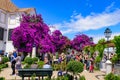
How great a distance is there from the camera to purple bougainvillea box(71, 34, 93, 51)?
58.0 metres

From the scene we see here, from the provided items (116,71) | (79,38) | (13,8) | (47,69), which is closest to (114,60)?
(116,71)

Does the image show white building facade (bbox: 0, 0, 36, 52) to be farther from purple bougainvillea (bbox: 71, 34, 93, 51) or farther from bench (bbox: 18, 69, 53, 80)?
bench (bbox: 18, 69, 53, 80)

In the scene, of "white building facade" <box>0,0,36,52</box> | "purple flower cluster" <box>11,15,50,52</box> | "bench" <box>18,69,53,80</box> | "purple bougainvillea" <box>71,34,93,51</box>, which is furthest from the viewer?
"purple bougainvillea" <box>71,34,93,51</box>

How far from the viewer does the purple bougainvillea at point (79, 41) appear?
58.0 m

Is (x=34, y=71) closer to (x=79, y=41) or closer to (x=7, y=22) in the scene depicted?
(x=7, y=22)

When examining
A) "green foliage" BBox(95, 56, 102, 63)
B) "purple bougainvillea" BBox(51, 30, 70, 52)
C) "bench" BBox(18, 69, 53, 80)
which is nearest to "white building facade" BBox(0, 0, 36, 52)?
"purple bougainvillea" BBox(51, 30, 70, 52)

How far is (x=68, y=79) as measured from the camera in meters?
13.7

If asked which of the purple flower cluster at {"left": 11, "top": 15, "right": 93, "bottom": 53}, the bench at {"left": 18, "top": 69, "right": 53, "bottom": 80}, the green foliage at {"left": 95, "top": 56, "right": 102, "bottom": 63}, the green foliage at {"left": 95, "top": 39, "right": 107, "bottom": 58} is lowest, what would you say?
the bench at {"left": 18, "top": 69, "right": 53, "bottom": 80}

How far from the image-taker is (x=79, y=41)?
5806cm

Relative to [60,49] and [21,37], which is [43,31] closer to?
[21,37]

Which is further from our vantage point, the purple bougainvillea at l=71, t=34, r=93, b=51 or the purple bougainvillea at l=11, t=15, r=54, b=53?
the purple bougainvillea at l=71, t=34, r=93, b=51

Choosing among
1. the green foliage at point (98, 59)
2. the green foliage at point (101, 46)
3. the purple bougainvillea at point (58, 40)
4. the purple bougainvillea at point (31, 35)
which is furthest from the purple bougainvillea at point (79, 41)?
the green foliage at point (101, 46)

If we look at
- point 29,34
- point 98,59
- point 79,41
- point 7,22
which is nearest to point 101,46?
point 98,59

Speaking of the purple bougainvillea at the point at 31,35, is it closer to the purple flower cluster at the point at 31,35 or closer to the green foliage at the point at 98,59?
the purple flower cluster at the point at 31,35
